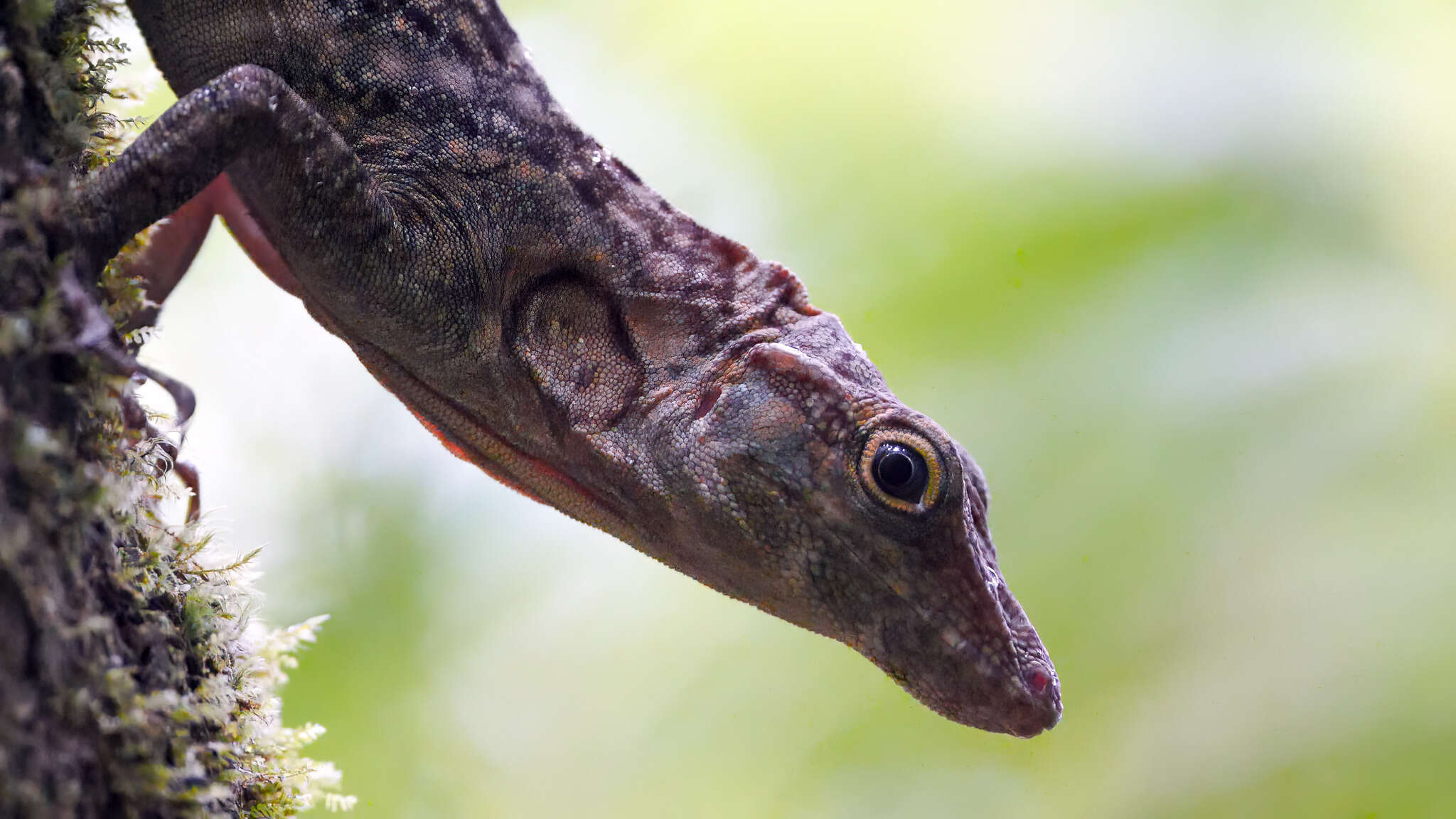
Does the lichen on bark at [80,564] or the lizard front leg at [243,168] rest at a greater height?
the lizard front leg at [243,168]

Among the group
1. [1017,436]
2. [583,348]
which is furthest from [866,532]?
[1017,436]

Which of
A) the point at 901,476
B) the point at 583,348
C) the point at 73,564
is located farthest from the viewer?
the point at 583,348

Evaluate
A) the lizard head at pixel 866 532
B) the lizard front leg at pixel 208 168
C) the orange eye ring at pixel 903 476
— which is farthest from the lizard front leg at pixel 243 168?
the orange eye ring at pixel 903 476

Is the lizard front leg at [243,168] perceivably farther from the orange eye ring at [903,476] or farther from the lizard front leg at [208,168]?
the orange eye ring at [903,476]

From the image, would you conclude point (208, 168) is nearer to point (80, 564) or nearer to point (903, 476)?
point (80, 564)

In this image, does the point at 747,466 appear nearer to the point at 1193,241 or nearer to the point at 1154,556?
the point at 1154,556

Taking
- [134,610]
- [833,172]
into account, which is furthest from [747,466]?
[833,172]

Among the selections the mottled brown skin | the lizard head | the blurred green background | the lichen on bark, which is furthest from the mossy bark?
the blurred green background
